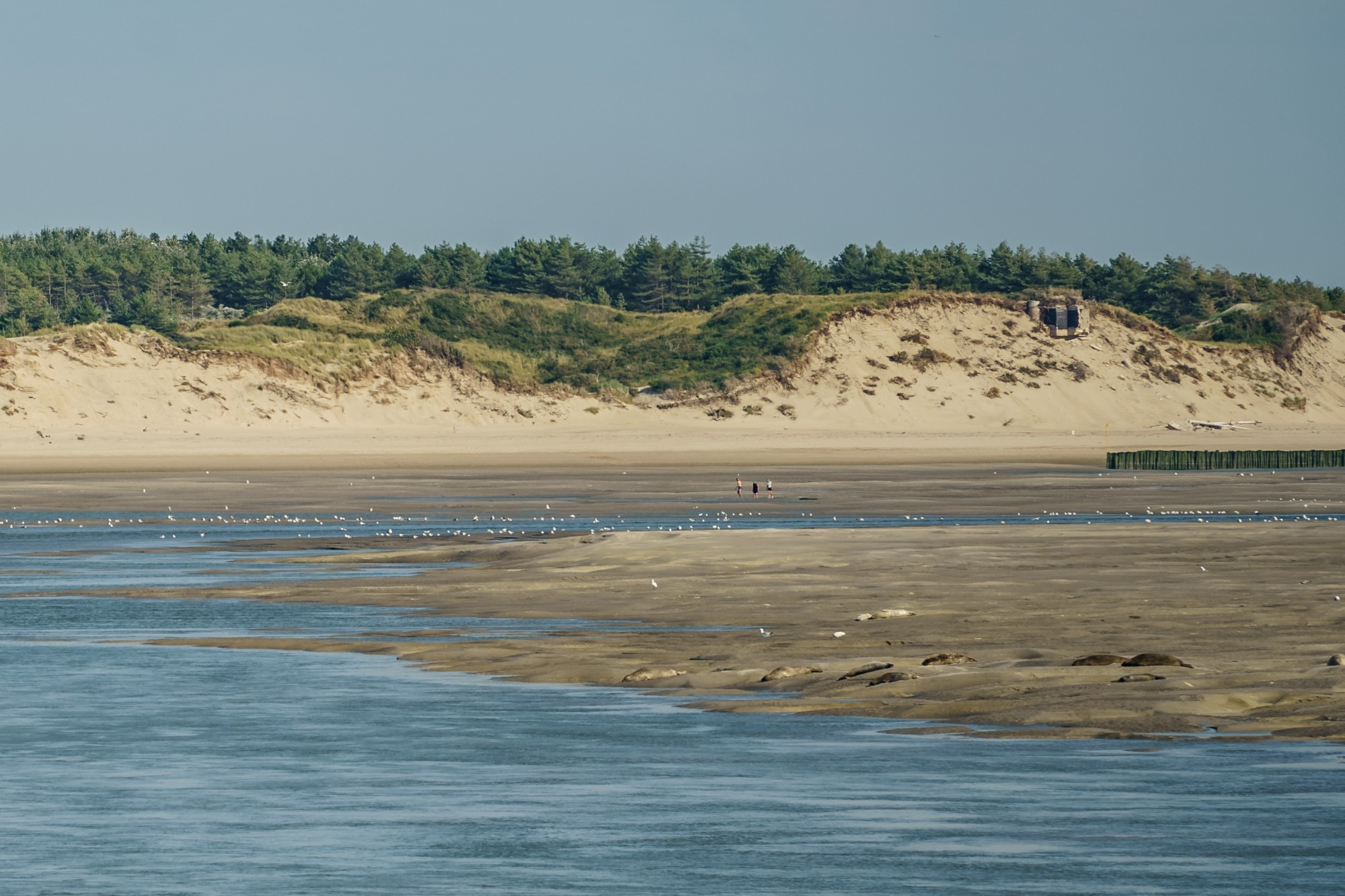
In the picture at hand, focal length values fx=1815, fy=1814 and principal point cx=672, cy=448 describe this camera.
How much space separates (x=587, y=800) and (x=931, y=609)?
13644 mm

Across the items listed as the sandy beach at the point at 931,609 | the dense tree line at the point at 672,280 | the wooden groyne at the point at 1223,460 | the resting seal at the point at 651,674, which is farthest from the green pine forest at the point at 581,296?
the resting seal at the point at 651,674

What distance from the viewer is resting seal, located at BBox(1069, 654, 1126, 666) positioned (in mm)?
19797

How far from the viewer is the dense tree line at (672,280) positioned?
151250 millimetres

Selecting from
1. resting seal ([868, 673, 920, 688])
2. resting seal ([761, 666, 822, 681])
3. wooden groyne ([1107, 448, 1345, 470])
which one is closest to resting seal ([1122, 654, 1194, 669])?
resting seal ([868, 673, 920, 688])

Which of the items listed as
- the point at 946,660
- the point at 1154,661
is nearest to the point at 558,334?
the point at 946,660

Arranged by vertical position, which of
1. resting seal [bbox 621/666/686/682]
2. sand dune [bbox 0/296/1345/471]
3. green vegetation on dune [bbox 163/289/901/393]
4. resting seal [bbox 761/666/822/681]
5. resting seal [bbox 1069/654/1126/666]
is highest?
green vegetation on dune [bbox 163/289/901/393]

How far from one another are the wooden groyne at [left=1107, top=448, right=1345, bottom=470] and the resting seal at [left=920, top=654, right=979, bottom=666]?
64.0 m

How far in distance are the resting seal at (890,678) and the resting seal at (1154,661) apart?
2289 mm

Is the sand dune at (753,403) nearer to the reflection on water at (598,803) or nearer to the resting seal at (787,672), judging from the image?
the resting seal at (787,672)

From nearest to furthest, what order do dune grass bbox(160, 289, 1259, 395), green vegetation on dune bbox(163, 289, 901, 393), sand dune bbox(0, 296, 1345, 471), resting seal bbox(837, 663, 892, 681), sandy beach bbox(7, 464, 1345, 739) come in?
1. sandy beach bbox(7, 464, 1345, 739)
2. resting seal bbox(837, 663, 892, 681)
3. sand dune bbox(0, 296, 1345, 471)
4. green vegetation on dune bbox(163, 289, 901, 393)
5. dune grass bbox(160, 289, 1259, 395)

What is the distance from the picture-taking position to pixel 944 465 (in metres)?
84.2

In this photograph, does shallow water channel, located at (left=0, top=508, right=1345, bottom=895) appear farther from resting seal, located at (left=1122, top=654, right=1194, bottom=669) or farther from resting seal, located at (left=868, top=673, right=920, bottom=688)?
resting seal, located at (left=1122, top=654, right=1194, bottom=669)

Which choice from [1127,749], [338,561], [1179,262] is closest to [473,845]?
[1127,749]

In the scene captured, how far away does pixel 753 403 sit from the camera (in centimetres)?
11812
